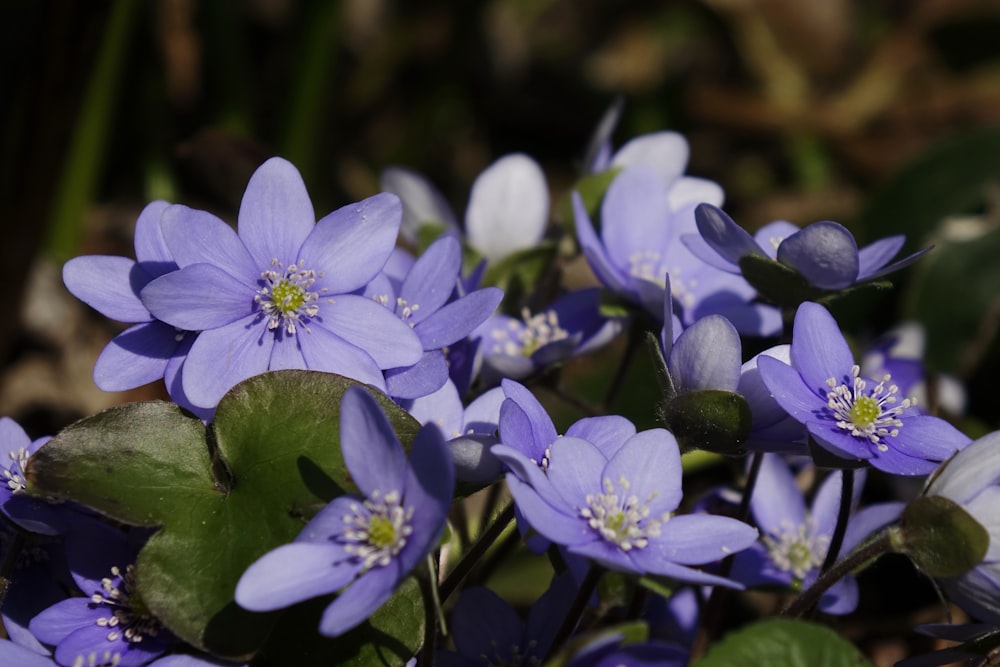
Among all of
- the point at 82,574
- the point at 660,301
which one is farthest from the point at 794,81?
the point at 82,574

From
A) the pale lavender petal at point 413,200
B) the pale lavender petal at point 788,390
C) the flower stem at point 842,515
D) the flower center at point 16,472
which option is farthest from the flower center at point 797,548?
the flower center at point 16,472

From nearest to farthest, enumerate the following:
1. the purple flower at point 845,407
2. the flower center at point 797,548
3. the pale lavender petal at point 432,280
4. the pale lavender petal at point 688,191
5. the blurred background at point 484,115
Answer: the purple flower at point 845,407 → the pale lavender petal at point 432,280 → the flower center at point 797,548 → the pale lavender petal at point 688,191 → the blurred background at point 484,115

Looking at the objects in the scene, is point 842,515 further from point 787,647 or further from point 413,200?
point 413,200

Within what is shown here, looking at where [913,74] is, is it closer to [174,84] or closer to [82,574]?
[174,84]

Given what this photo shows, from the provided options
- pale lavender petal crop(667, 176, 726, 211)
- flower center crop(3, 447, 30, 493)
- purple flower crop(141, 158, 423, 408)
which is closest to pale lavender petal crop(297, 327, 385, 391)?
purple flower crop(141, 158, 423, 408)

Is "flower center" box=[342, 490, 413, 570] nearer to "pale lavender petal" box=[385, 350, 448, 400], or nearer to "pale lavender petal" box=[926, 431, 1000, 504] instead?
"pale lavender petal" box=[385, 350, 448, 400]

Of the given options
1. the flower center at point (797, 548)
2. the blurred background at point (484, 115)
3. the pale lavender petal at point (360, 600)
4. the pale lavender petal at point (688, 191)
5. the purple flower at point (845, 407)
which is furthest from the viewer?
the blurred background at point (484, 115)

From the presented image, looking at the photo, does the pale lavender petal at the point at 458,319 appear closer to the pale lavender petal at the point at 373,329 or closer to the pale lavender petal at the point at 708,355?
the pale lavender petal at the point at 373,329

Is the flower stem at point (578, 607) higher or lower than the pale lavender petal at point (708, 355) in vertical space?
lower
